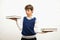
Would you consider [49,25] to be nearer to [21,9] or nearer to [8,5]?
[21,9]

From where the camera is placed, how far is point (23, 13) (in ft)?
6.17

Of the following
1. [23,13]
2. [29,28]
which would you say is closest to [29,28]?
[29,28]

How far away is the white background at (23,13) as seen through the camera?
187 centimetres

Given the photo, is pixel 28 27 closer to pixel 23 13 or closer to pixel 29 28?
pixel 29 28

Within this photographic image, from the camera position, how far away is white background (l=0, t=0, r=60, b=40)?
187 centimetres

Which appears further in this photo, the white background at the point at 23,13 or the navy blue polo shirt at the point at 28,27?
the white background at the point at 23,13

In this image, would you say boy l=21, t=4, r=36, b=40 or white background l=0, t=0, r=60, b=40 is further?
white background l=0, t=0, r=60, b=40

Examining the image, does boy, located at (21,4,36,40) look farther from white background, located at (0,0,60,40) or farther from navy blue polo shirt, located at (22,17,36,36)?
white background, located at (0,0,60,40)

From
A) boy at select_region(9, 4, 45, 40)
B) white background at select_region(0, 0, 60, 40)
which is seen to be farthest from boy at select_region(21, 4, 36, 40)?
white background at select_region(0, 0, 60, 40)

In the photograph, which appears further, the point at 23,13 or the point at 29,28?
the point at 23,13

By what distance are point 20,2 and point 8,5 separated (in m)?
0.16

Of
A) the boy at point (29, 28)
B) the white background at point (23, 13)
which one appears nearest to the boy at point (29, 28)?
the boy at point (29, 28)

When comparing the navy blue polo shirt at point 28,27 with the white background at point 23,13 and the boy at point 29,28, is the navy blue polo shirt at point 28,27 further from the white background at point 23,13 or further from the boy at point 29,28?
the white background at point 23,13

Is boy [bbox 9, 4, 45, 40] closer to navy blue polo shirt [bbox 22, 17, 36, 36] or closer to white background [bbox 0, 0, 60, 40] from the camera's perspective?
navy blue polo shirt [bbox 22, 17, 36, 36]
